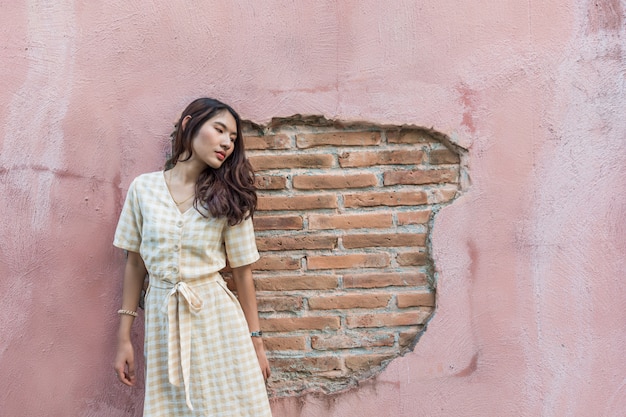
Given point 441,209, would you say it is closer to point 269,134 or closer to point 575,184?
point 575,184

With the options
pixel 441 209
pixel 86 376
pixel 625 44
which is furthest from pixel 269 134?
pixel 625 44

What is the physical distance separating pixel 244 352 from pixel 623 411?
162 cm

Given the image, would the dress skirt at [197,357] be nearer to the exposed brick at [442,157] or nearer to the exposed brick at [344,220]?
the exposed brick at [344,220]

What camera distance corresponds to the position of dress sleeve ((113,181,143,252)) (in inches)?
86.5

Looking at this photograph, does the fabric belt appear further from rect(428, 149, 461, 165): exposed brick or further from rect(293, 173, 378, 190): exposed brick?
rect(428, 149, 461, 165): exposed brick

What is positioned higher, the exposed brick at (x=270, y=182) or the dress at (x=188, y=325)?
the exposed brick at (x=270, y=182)

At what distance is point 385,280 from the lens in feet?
8.13

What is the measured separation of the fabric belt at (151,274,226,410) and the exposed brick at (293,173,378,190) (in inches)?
25.1

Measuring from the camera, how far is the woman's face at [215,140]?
216 cm

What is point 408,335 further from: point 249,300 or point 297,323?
point 249,300

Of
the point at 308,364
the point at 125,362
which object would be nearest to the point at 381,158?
the point at 308,364

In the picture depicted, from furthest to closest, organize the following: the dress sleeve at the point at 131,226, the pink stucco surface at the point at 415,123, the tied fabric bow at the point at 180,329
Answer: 1. the pink stucco surface at the point at 415,123
2. the dress sleeve at the point at 131,226
3. the tied fabric bow at the point at 180,329

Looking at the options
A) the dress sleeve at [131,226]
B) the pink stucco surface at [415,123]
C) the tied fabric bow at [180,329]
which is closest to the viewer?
the tied fabric bow at [180,329]

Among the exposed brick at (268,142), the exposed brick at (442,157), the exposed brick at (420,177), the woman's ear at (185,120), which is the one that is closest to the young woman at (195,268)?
the woman's ear at (185,120)
